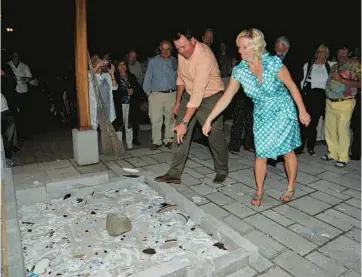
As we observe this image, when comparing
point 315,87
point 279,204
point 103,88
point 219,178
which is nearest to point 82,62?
point 103,88

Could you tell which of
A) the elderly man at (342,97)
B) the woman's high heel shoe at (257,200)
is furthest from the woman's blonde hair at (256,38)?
the elderly man at (342,97)

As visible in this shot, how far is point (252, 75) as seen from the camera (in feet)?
12.7

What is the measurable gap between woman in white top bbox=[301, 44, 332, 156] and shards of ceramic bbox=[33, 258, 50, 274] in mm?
4977

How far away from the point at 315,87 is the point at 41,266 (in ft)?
17.8

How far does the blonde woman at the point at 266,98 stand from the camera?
3713mm

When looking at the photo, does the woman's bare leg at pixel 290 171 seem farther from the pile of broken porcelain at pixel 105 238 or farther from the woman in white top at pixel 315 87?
the woman in white top at pixel 315 87

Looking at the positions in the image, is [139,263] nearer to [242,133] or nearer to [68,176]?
[68,176]

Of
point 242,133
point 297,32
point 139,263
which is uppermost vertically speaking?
point 297,32

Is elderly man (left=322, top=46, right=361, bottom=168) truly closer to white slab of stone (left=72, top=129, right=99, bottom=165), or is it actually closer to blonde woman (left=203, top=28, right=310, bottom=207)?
blonde woman (left=203, top=28, right=310, bottom=207)

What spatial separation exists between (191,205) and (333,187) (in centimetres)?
227

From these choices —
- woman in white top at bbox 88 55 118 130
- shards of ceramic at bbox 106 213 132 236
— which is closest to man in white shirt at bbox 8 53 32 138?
woman in white top at bbox 88 55 118 130

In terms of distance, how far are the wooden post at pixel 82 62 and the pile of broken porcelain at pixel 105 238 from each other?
1.66 meters

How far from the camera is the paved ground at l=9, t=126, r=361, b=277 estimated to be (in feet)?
10.2

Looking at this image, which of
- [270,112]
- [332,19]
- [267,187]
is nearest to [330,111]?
[267,187]
